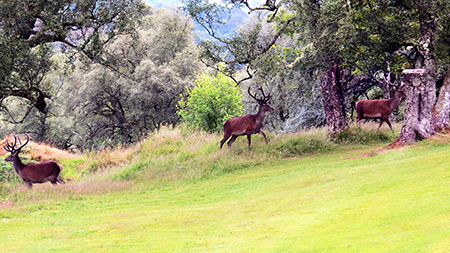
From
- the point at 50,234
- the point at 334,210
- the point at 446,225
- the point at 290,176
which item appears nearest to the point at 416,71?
the point at 290,176

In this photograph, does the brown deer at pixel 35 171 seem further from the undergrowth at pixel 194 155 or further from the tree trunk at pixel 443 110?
the tree trunk at pixel 443 110

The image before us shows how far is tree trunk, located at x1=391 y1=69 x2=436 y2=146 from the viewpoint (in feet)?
53.4

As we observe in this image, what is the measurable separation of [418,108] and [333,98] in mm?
4850

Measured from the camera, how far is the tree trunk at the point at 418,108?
16.3m

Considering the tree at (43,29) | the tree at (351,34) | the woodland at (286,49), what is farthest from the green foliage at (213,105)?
the tree at (43,29)

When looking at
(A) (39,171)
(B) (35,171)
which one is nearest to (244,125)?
(A) (39,171)

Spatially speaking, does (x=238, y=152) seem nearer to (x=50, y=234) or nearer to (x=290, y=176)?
(x=290, y=176)

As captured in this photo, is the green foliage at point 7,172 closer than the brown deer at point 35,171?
No

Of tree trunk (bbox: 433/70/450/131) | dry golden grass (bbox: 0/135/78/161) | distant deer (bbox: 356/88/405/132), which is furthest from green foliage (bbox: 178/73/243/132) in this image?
tree trunk (bbox: 433/70/450/131)

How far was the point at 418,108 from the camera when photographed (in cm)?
1647

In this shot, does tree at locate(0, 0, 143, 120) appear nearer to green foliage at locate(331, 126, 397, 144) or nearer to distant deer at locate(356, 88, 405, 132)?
green foliage at locate(331, 126, 397, 144)

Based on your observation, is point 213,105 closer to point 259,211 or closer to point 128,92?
point 128,92

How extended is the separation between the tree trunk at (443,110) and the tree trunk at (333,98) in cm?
448

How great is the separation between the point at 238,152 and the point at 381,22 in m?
7.93
